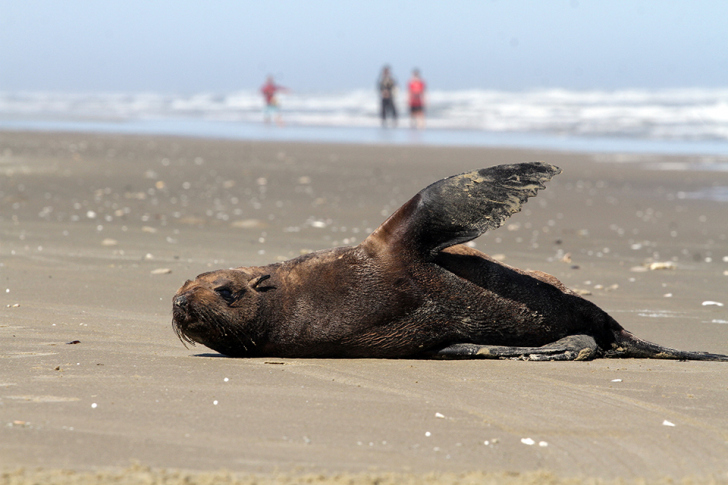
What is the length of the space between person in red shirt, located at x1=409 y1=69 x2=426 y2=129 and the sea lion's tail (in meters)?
25.4

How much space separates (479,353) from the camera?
16.0 ft

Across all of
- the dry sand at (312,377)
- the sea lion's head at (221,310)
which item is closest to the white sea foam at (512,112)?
the dry sand at (312,377)

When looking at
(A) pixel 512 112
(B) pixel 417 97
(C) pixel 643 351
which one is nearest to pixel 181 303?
(C) pixel 643 351

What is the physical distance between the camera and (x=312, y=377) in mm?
4375

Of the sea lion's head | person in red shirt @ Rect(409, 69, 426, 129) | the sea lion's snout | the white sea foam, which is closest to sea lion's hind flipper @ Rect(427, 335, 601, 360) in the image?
the sea lion's head

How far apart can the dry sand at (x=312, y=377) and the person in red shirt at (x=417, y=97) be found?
18991 mm

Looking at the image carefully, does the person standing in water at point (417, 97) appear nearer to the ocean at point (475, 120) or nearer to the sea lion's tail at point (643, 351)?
the ocean at point (475, 120)

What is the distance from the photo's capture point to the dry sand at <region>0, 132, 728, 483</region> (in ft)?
10.4

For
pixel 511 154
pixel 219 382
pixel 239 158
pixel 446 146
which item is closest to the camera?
pixel 219 382

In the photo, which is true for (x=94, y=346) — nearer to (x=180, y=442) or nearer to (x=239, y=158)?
(x=180, y=442)

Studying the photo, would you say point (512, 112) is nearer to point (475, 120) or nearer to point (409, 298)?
point (475, 120)

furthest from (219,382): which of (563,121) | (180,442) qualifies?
(563,121)

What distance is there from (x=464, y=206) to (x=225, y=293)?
4.53ft

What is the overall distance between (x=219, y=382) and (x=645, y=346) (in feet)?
8.26
